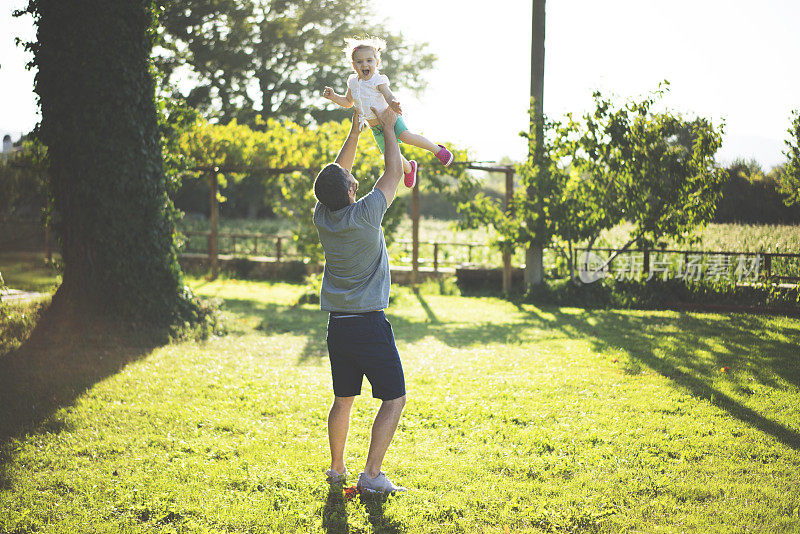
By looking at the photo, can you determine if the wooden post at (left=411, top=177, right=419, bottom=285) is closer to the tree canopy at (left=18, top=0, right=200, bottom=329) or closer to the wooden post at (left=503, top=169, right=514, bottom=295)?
the wooden post at (left=503, top=169, right=514, bottom=295)

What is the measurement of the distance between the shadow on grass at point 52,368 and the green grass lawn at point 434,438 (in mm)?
28

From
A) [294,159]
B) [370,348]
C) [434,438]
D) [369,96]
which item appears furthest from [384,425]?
[294,159]

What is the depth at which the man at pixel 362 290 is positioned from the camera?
134 inches

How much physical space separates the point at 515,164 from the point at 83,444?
31.9 feet

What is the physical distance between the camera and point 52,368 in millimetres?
6316

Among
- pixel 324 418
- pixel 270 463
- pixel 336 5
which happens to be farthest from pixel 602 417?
pixel 336 5

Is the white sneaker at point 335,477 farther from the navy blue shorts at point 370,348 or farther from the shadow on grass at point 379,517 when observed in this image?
the navy blue shorts at point 370,348

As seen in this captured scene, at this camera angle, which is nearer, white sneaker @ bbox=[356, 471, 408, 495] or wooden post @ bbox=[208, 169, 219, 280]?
white sneaker @ bbox=[356, 471, 408, 495]

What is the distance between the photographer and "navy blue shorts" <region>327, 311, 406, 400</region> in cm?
348

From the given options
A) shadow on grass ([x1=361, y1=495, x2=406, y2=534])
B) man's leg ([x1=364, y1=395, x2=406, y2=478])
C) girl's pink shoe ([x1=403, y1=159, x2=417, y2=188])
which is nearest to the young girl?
girl's pink shoe ([x1=403, y1=159, x2=417, y2=188])

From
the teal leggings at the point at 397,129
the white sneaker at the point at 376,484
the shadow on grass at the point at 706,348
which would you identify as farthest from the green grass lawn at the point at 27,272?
the shadow on grass at the point at 706,348

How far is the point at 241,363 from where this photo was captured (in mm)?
7027

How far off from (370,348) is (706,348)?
18.6ft

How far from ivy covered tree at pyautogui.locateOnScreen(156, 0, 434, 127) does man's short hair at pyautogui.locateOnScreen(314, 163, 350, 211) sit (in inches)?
1018
